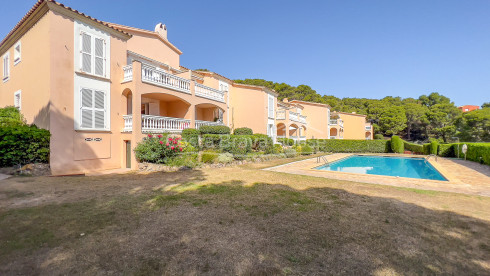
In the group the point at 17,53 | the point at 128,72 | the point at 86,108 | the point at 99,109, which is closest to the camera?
the point at 86,108

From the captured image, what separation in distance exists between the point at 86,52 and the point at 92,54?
28 centimetres

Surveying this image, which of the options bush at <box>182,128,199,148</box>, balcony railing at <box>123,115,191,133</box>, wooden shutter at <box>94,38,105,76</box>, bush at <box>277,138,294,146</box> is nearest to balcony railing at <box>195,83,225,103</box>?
balcony railing at <box>123,115,191,133</box>

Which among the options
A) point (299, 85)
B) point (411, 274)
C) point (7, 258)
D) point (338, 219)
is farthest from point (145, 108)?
point (299, 85)

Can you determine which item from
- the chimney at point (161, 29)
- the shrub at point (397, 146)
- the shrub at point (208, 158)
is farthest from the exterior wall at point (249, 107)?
the shrub at point (397, 146)

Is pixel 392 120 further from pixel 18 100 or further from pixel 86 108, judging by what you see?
pixel 18 100

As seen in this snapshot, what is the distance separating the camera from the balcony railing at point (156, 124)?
40.4 ft

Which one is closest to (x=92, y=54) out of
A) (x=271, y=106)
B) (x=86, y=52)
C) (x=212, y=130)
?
(x=86, y=52)

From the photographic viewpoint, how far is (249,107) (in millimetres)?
22344

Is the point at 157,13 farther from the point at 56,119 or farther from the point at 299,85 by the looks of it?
the point at 299,85

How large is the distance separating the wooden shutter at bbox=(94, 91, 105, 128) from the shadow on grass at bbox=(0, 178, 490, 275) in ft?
25.3

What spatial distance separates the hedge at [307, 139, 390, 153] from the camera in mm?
28297

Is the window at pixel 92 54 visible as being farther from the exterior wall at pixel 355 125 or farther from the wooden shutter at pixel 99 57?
the exterior wall at pixel 355 125

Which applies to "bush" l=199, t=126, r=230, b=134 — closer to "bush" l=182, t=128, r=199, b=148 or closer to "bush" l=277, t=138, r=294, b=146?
"bush" l=182, t=128, r=199, b=148

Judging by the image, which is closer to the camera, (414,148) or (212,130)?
(212,130)
